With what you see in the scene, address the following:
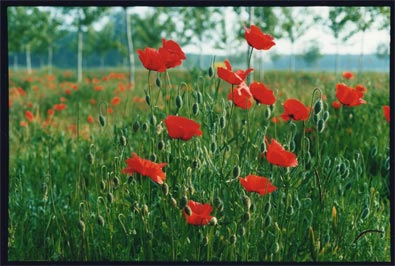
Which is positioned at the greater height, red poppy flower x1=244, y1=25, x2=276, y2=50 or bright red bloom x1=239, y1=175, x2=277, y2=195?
Answer: red poppy flower x1=244, y1=25, x2=276, y2=50

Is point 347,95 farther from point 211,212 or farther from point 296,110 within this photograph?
point 211,212

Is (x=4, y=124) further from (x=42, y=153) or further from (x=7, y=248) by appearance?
(x=42, y=153)

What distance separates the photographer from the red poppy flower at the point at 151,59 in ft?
4.74

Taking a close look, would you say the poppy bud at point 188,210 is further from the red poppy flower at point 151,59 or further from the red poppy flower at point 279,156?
the red poppy flower at point 151,59

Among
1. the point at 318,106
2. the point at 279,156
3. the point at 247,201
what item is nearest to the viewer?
the point at 279,156

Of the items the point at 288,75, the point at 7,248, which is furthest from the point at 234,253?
the point at 288,75

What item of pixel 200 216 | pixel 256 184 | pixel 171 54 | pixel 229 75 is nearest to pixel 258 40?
pixel 229 75

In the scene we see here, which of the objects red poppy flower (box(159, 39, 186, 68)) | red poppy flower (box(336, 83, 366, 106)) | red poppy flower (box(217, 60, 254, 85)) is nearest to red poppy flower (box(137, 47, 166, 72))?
red poppy flower (box(159, 39, 186, 68))

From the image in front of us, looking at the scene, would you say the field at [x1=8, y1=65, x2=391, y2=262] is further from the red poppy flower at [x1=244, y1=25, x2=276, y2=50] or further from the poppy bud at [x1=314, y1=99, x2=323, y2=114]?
the red poppy flower at [x1=244, y1=25, x2=276, y2=50]

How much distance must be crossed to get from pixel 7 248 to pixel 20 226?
18 centimetres

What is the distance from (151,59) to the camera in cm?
145

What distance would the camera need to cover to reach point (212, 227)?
1458mm

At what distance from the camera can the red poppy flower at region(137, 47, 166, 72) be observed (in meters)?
1.44

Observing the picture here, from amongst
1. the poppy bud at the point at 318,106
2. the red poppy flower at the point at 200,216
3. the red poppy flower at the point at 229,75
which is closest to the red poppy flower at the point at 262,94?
the red poppy flower at the point at 229,75
